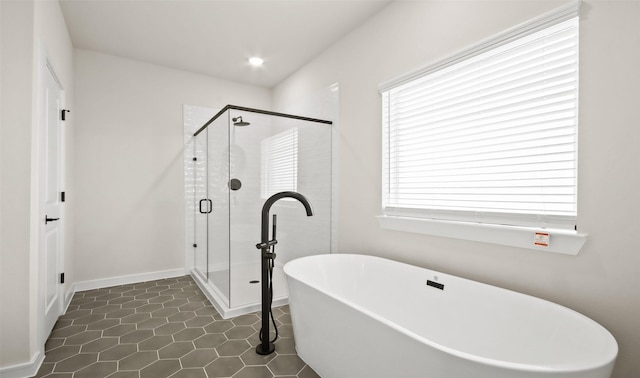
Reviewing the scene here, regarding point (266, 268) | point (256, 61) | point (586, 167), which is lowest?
point (266, 268)

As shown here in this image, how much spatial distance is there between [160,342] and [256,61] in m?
3.06

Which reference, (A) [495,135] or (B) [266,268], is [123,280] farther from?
(A) [495,135]

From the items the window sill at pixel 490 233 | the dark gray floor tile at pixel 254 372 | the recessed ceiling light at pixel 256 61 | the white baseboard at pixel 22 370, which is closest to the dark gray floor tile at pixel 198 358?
the dark gray floor tile at pixel 254 372

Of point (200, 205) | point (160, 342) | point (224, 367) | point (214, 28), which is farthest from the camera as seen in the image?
point (200, 205)

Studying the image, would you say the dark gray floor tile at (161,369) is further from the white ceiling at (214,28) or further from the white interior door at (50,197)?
the white ceiling at (214,28)

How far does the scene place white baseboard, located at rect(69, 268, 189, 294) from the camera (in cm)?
332

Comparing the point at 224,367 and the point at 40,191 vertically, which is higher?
the point at 40,191

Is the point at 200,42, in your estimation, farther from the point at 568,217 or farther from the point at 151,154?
the point at 568,217

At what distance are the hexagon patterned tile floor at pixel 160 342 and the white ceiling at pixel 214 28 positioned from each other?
2.69 m

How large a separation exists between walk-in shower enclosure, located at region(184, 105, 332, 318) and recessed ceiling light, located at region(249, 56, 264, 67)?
987 mm

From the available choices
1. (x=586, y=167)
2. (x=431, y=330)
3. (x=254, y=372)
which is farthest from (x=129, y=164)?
(x=586, y=167)

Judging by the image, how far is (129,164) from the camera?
11.8ft

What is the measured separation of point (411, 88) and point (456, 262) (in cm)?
134

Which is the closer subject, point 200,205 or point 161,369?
point 161,369
